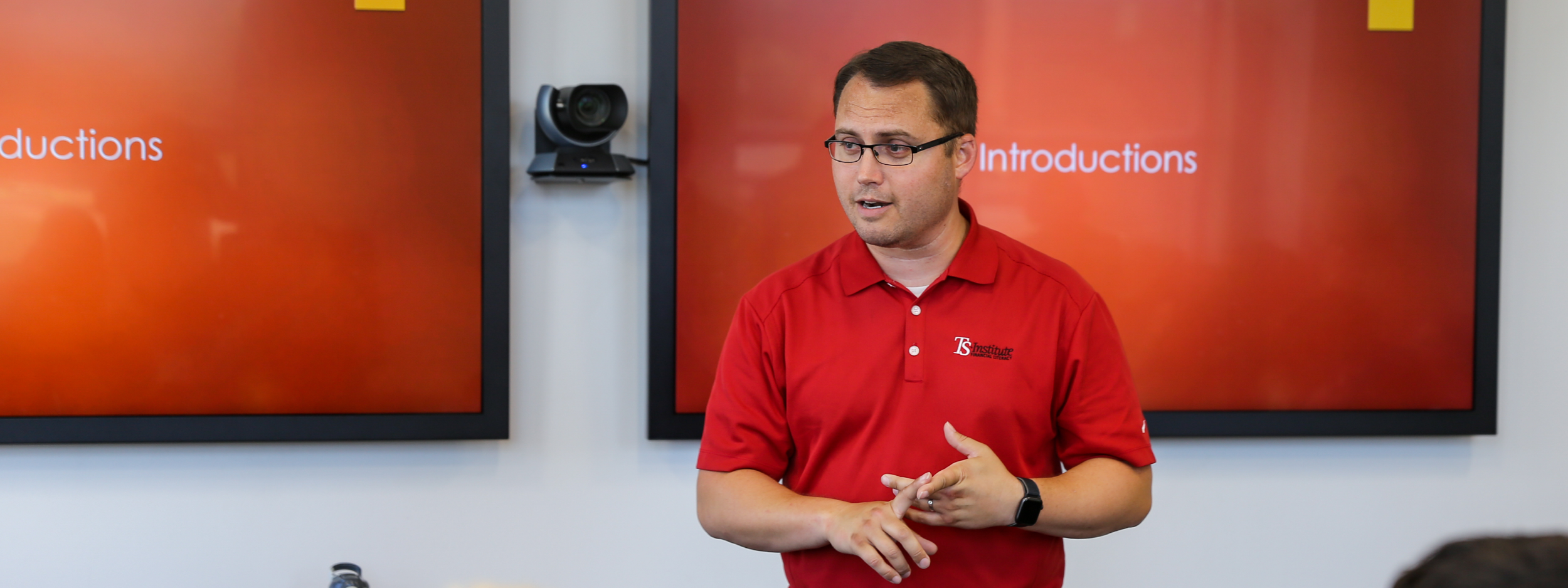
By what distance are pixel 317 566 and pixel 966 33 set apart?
206 centimetres

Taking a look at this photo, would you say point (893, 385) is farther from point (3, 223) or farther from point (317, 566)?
point (3, 223)

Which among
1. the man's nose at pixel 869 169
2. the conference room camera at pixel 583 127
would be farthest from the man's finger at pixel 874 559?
the conference room camera at pixel 583 127

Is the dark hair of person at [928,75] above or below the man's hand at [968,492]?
above

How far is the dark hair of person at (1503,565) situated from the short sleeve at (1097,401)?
92cm

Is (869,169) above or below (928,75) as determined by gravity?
below

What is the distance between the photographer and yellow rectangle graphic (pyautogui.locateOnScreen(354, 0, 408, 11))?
239 cm

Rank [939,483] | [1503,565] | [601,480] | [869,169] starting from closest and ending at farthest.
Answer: [1503,565] → [939,483] → [869,169] → [601,480]

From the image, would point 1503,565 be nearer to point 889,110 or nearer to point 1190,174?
point 889,110

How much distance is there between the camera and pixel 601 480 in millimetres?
2578

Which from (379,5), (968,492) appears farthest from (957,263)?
(379,5)

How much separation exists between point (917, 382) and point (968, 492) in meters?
0.20

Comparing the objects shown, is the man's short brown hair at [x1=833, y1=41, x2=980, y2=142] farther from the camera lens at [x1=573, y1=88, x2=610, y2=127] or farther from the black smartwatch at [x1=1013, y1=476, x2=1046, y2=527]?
the camera lens at [x1=573, y1=88, x2=610, y2=127]

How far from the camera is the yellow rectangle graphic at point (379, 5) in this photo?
2.39 m

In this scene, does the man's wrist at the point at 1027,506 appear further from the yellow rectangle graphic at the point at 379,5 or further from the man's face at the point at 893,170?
the yellow rectangle graphic at the point at 379,5
